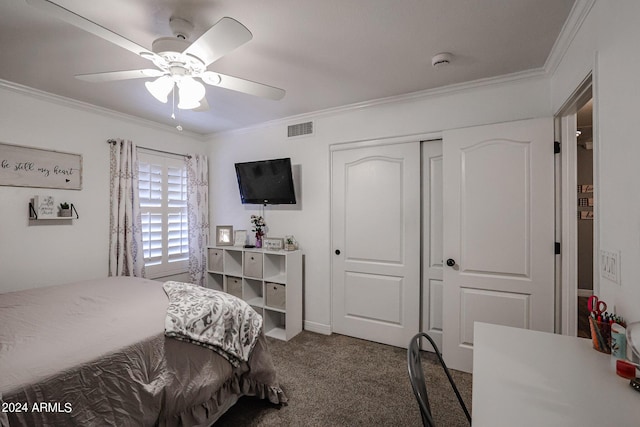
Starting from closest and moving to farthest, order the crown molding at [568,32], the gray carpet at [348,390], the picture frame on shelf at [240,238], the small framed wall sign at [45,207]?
the crown molding at [568,32], the gray carpet at [348,390], the small framed wall sign at [45,207], the picture frame on shelf at [240,238]

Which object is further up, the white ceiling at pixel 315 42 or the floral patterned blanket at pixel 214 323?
the white ceiling at pixel 315 42

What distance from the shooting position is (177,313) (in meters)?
1.63

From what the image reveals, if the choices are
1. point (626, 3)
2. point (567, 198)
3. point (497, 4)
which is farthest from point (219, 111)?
point (567, 198)

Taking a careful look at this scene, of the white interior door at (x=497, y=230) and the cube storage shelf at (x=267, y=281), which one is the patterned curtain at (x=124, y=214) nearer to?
the cube storage shelf at (x=267, y=281)

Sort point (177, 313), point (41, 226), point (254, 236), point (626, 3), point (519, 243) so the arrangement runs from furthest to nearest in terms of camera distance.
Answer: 1. point (254, 236)
2. point (41, 226)
3. point (519, 243)
4. point (177, 313)
5. point (626, 3)

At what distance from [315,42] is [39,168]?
8.92 ft

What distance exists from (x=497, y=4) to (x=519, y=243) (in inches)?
63.3

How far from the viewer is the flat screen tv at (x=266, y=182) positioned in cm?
319

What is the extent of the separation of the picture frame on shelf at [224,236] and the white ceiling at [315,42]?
1.58 meters

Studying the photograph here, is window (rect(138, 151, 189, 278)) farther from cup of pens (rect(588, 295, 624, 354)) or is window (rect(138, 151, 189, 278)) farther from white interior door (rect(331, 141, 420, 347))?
cup of pens (rect(588, 295, 624, 354))

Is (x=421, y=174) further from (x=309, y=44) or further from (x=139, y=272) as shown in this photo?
(x=139, y=272)

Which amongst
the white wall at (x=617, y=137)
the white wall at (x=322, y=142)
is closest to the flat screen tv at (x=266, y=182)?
the white wall at (x=322, y=142)

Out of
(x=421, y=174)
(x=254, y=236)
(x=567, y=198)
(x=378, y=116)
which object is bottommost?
(x=254, y=236)

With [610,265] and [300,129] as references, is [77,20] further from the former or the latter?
[610,265]
